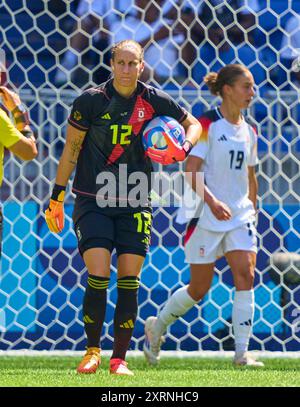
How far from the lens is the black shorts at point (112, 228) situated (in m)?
5.29

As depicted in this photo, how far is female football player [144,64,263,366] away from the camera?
6.12 m

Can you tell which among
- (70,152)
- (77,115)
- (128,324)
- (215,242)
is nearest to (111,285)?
(215,242)

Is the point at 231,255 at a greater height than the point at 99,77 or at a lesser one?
lesser

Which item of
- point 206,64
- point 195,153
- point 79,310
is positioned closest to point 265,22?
point 206,64

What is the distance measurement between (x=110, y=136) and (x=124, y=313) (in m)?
0.81

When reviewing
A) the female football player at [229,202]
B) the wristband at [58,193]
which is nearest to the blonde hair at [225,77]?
the female football player at [229,202]

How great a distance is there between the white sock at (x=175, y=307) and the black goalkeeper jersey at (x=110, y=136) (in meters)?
1.07

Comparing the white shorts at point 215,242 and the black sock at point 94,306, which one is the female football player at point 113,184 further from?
the white shorts at point 215,242

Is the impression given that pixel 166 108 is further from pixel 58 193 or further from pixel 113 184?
pixel 58 193

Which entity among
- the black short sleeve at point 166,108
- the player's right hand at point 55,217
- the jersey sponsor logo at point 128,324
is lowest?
the jersey sponsor logo at point 128,324

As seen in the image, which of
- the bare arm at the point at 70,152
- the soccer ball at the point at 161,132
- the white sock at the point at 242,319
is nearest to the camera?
the soccer ball at the point at 161,132

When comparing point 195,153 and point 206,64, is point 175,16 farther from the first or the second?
point 195,153

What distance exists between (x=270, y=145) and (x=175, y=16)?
1011 mm

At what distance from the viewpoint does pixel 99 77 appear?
760 cm
